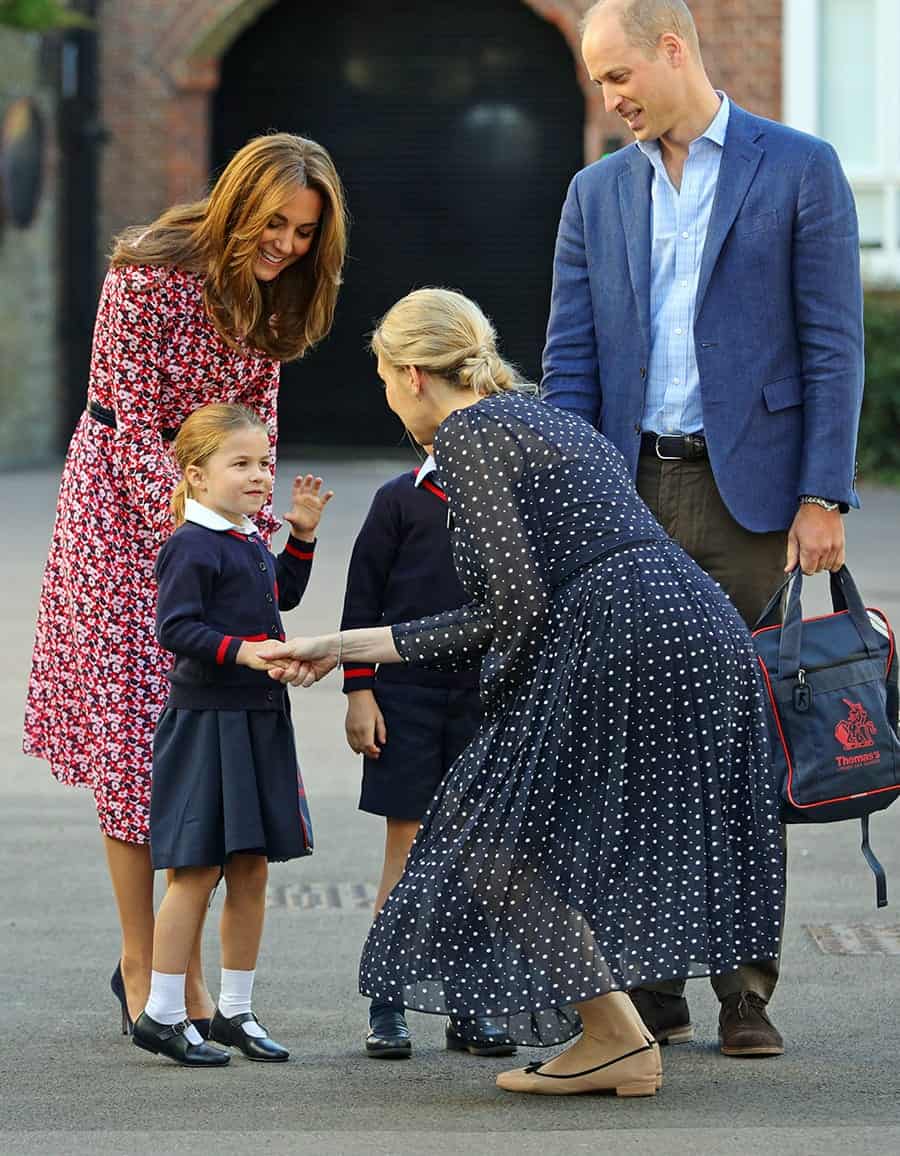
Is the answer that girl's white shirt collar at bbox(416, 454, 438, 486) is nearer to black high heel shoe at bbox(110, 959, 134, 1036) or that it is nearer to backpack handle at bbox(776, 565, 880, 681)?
backpack handle at bbox(776, 565, 880, 681)

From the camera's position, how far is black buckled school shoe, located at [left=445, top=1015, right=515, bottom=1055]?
3.97 metres

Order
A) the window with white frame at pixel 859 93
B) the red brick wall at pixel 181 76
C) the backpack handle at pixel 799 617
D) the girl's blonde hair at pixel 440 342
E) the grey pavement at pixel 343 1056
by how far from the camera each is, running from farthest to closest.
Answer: the red brick wall at pixel 181 76 < the window with white frame at pixel 859 93 < the backpack handle at pixel 799 617 < the girl's blonde hair at pixel 440 342 < the grey pavement at pixel 343 1056

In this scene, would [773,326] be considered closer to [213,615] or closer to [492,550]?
[492,550]

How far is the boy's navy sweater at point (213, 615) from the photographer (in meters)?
4.04

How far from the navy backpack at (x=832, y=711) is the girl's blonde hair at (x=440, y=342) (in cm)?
76

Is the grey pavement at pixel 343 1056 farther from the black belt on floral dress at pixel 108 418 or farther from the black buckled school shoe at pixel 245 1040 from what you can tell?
the black belt on floral dress at pixel 108 418

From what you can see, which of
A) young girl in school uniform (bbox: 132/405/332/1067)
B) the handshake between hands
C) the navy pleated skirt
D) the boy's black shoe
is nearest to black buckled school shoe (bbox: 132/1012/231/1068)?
young girl in school uniform (bbox: 132/405/332/1067)

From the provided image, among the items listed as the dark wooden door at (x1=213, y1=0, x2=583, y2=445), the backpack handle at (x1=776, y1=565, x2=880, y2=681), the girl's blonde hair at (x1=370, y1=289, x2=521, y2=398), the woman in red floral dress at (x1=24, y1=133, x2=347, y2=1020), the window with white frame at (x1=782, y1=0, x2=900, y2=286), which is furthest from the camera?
the dark wooden door at (x1=213, y1=0, x2=583, y2=445)

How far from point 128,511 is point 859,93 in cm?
1667

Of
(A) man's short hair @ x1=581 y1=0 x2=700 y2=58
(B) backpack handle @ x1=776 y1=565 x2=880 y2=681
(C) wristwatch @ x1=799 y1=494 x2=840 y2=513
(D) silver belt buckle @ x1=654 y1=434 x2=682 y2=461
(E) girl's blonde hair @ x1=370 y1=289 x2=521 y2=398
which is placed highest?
(A) man's short hair @ x1=581 y1=0 x2=700 y2=58

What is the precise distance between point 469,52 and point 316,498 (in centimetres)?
1784

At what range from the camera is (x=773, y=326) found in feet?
14.3

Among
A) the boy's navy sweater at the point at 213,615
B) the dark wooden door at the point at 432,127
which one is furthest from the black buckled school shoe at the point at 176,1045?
the dark wooden door at the point at 432,127

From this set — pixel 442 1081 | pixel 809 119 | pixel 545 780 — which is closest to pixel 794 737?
pixel 545 780
